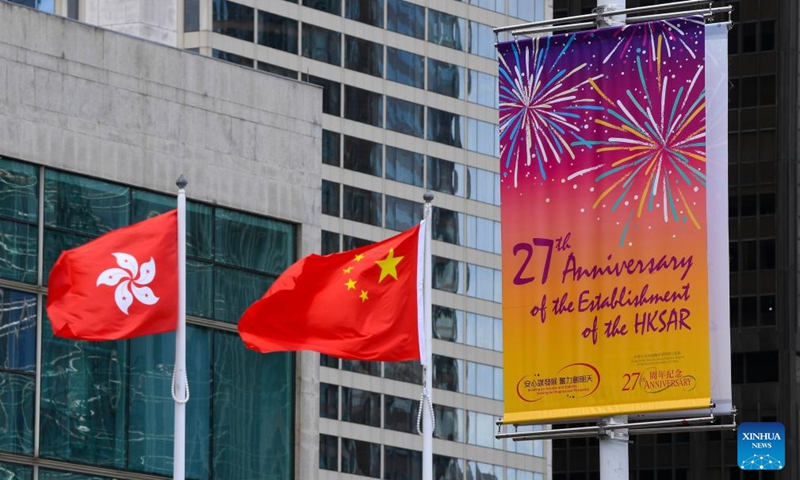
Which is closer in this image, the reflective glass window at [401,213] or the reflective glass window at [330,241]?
the reflective glass window at [330,241]

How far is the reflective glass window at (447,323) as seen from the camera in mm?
122750

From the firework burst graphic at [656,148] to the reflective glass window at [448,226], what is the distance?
9803 cm

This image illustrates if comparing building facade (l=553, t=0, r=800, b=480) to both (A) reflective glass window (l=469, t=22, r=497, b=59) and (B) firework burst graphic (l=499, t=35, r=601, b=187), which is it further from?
(B) firework burst graphic (l=499, t=35, r=601, b=187)

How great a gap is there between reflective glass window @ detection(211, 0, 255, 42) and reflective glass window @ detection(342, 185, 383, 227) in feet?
31.6

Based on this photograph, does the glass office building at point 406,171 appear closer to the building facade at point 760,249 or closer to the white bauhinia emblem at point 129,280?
the building facade at point 760,249

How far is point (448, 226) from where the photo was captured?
408ft

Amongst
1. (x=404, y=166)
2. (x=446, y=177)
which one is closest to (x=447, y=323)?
(x=446, y=177)

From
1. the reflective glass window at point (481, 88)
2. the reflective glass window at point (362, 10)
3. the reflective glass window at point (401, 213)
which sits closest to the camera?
the reflective glass window at point (362, 10)

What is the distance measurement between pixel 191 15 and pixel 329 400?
19067 mm

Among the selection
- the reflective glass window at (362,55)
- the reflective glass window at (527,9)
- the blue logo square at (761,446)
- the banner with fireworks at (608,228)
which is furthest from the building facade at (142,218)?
the blue logo square at (761,446)

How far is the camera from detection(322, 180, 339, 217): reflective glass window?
118 meters

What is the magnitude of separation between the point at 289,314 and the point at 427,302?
1925mm

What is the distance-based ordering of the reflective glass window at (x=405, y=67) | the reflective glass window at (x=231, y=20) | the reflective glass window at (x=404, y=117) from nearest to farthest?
the reflective glass window at (x=231, y=20), the reflective glass window at (x=404, y=117), the reflective glass window at (x=405, y=67)

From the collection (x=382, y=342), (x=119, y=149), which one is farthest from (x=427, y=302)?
(x=119, y=149)
